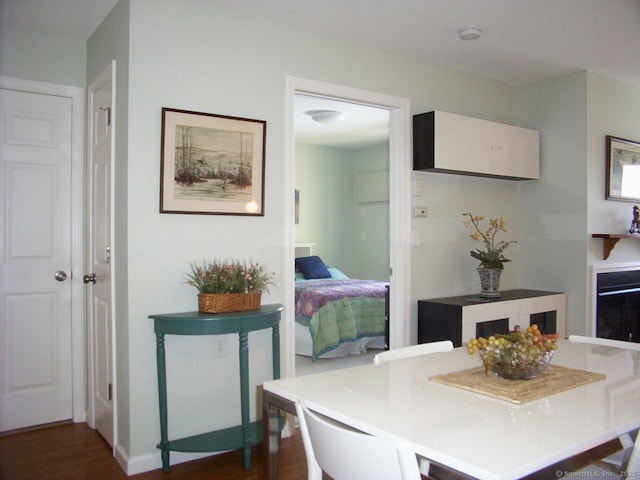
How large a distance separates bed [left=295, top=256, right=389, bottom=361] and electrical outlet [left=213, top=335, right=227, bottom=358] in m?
1.93

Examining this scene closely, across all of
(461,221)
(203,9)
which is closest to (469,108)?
(461,221)

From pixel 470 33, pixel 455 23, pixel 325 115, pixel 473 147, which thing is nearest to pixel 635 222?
pixel 473 147

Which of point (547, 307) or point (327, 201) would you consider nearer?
point (547, 307)

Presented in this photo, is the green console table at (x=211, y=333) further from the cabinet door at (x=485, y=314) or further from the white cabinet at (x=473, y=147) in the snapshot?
the white cabinet at (x=473, y=147)

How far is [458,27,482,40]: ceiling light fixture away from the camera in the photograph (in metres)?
3.25

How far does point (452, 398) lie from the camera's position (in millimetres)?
1532

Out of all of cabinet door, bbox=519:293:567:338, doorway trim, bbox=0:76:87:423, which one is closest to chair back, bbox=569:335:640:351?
cabinet door, bbox=519:293:567:338

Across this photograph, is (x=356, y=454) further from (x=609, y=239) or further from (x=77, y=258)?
(x=609, y=239)

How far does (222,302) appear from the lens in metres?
2.70

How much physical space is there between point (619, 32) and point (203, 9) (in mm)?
2501

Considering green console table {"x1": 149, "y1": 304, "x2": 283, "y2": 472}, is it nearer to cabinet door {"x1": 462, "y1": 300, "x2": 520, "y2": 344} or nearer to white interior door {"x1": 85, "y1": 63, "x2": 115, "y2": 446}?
white interior door {"x1": 85, "y1": 63, "x2": 115, "y2": 446}

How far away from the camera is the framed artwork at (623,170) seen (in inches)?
167

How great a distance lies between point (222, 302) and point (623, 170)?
3.51m

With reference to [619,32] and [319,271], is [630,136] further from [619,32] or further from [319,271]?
[319,271]
